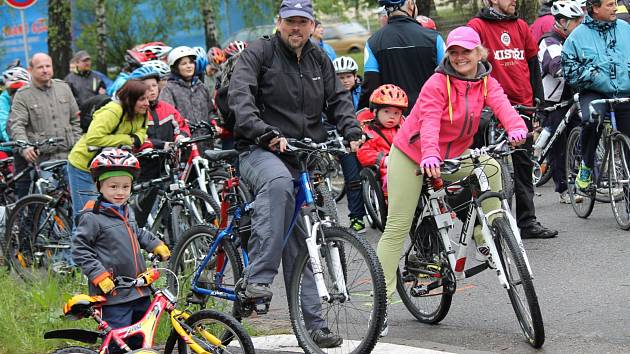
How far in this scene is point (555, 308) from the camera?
7684mm

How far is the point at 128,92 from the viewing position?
9133 millimetres

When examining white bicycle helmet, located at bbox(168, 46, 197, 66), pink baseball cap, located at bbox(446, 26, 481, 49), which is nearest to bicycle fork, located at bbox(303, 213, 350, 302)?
pink baseball cap, located at bbox(446, 26, 481, 49)

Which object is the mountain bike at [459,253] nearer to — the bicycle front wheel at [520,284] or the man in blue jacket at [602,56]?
the bicycle front wheel at [520,284]

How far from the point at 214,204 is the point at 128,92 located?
1153 mm

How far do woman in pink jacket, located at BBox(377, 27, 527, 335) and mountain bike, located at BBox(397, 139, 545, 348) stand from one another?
10 centimetres

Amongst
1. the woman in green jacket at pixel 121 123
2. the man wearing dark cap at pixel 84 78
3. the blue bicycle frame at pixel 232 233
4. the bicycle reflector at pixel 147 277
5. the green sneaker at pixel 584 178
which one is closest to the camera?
the bicycle reflector at pixel 147 277

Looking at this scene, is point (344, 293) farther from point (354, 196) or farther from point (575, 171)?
point (575, 171)

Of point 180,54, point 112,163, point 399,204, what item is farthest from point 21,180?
point 399,204

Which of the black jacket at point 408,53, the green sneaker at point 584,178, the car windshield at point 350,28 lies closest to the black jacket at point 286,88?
the black jacket at point 408,53

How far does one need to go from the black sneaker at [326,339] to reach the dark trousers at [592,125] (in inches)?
187

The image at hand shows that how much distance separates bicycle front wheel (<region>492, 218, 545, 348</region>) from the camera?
20.6ft

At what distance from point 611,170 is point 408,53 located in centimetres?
227

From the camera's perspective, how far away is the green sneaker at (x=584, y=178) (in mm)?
10840

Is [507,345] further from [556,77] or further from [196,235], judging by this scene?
[556,77]
